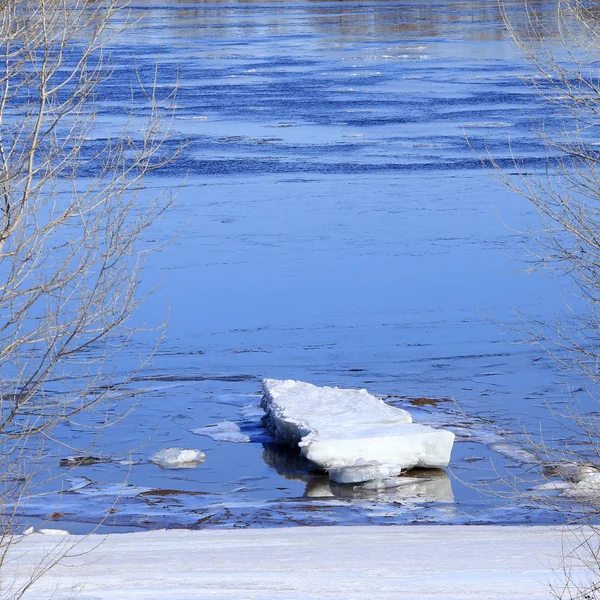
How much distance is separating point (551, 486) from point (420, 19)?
40154 mm

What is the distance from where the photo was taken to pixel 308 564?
22.8 feet

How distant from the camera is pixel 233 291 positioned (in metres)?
13.2

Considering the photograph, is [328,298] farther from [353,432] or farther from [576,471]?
[576,471]

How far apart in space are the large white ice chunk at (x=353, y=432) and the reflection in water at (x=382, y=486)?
94 mm

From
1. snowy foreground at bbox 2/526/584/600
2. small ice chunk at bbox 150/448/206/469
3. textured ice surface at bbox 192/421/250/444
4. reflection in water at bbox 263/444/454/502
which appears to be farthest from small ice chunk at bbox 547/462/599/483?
small ice chunk at bbox 150/448/206/469

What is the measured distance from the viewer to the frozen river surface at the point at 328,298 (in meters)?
8.68

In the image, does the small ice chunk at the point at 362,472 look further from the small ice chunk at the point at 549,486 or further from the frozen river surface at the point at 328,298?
the small ice chunk at the point at 549,486

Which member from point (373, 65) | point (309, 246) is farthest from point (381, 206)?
point (373, 65)

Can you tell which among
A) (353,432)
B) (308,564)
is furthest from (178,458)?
(308,564)

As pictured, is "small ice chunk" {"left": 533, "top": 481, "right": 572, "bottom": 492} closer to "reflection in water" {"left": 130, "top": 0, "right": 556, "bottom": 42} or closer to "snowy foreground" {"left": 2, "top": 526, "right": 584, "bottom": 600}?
"snowy foreground" {"left": 2, "top": 526, "right": 584, "bottom": 600}

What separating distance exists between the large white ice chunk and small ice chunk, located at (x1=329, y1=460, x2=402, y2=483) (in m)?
0.02

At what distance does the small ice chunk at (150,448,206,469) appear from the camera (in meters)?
9.09

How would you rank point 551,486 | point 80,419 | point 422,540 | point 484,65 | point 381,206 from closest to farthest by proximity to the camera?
point 422,540, point 551,486, point 80,419, point 381,206, point 484,65

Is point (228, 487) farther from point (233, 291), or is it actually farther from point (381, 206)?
point (381, 206)
